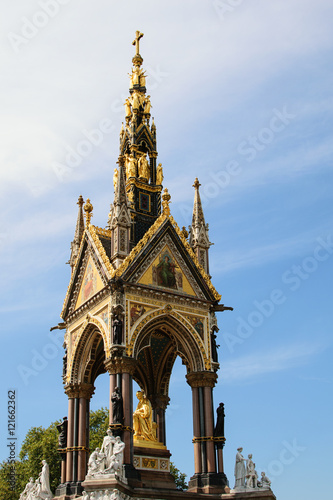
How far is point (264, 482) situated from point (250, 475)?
0.54 metres

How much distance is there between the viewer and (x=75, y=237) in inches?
1152

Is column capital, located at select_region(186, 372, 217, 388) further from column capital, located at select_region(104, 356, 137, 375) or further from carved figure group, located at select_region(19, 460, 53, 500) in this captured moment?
carved figure group, located at select_region(19, 460, 53, 500)

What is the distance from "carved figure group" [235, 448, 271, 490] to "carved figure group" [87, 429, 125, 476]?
453cm

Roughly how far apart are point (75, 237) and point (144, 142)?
5.80 meters

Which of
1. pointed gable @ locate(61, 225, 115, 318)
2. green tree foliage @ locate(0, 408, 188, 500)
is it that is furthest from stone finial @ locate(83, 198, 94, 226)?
green tree foliage @ locate(0, 408, 188, 500)

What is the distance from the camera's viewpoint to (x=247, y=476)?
2305cm

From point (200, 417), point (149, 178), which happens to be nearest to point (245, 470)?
point (200, 417)

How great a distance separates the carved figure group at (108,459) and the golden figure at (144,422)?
4020mm

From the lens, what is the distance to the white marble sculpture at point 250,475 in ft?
75.1

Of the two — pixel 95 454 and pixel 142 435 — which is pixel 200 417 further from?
pixel 95 454

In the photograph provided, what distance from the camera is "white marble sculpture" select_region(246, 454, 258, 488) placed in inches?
901

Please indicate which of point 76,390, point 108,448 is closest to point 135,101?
point 76,390

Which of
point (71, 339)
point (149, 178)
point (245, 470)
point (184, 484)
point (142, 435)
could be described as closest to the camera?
point (245, 470)

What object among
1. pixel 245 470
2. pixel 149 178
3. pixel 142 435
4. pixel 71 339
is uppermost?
pixel 149 178
